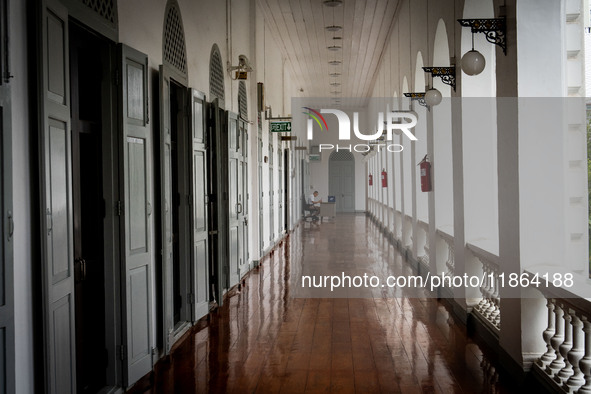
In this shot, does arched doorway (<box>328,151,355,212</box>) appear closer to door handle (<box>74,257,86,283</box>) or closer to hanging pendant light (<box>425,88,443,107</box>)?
hanging pendant light (<box>425,88,443,107</box>)

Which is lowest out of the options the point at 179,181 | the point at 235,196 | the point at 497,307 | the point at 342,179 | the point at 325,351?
the point at 325,351

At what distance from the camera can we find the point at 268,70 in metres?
13.4

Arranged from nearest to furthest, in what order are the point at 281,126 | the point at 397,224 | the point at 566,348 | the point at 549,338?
the point at 566,348 < the point at 549,338 < the point at 281,126 < the point at 397,224

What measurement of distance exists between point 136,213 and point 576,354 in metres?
3.41

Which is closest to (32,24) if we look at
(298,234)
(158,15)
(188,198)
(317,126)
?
(158,15)

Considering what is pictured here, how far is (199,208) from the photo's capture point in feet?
22.5

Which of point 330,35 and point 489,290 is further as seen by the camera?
point 330,35

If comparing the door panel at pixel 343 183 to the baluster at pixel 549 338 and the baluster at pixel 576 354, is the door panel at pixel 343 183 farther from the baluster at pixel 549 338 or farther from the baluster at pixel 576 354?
the baluster at pixel 576 354

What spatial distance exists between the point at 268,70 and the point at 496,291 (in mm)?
8954

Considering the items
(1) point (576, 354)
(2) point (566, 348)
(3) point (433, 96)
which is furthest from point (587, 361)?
(3) point (433, 96)

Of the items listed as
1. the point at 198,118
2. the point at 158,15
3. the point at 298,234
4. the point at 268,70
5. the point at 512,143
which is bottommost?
the point at 298,234

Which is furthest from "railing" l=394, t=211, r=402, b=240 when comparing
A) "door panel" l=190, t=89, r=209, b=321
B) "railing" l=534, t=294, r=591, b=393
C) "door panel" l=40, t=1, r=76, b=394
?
"door panel" l=40, t=1, r=76, b=394

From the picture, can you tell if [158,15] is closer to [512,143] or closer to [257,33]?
[512,143]

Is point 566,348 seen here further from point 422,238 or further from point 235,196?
point 422,238
